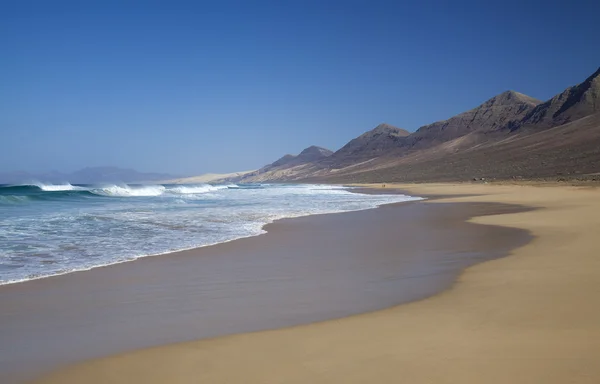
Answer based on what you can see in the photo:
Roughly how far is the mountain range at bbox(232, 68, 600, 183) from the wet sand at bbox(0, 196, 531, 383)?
1437 inches

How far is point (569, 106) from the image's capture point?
9431cm

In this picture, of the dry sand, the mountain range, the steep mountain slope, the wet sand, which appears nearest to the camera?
the dry sand

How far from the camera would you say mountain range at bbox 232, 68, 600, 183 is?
56.1 m

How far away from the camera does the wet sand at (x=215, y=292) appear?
448cm

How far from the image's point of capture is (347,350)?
393cm

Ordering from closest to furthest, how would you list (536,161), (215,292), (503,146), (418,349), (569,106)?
(418,349) < (215,292) < (536,161) < (503,146) < (569,106)

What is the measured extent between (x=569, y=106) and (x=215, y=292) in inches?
4143

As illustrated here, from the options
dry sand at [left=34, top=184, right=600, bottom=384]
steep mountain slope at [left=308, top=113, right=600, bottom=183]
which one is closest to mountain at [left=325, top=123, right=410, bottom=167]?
steep mountain slope at [left=308, top=113, right=600, bottom=183]

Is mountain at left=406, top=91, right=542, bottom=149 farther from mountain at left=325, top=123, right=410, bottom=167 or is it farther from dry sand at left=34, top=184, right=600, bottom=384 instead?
dry sand at left=34, top=184, right=600, bottom=384

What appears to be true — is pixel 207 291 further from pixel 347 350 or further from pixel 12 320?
pixel 347 350

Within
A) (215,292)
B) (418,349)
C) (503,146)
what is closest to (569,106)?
(503,146)

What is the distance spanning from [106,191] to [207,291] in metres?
41.9

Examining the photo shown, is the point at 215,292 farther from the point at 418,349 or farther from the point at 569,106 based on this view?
the point at 569,106

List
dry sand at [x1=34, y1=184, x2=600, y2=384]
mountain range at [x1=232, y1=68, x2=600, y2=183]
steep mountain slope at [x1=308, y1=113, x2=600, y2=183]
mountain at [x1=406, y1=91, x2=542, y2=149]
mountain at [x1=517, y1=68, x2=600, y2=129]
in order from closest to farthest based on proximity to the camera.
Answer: dry sand at [x1=34, y1=184, x2=600, y2=384]
steep mountain slope at [x1=308, y1=113, x2=600, y2=183]
mountain range at [x1=232, y1=68, x2=600, y2=183]
mountain at [x1=517, y1=68, x2=600, y2=129]
mountain at [x1=406, y1=91, x2=542, y2=149]
